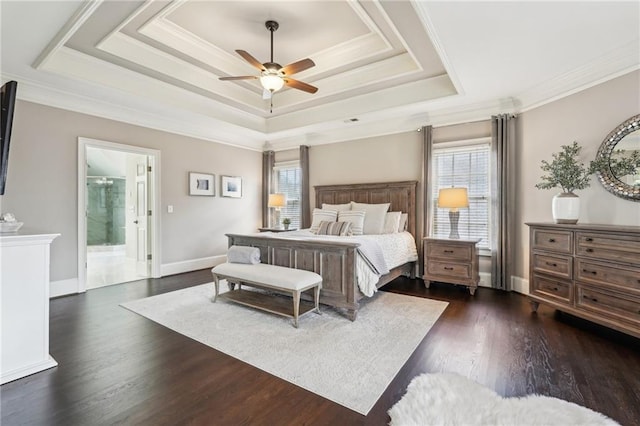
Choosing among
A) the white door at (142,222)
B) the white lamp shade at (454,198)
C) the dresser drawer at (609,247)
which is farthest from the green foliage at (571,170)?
the white door at (142,222)

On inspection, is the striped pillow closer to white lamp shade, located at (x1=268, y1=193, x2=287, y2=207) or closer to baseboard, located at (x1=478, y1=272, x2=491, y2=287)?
white lamp shade, located at (x1=268, y1=193, x2=287, y2=207)

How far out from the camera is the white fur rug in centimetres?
131

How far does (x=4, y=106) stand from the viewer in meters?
2.47

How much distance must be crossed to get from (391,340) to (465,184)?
121 inches

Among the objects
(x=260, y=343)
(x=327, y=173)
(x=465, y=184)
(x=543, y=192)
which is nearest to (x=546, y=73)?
(x=543, y=192)

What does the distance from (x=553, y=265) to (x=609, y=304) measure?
1.88 feet

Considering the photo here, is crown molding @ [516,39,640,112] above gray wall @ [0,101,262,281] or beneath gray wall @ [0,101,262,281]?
above

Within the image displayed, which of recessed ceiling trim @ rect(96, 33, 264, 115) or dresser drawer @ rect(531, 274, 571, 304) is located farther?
recessed ceiling trim @ rect(96, 33, 264, 115)

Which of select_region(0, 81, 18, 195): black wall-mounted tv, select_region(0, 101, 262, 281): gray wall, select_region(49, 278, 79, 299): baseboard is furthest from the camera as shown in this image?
select_region(49, 278, 79, 299): baseboard

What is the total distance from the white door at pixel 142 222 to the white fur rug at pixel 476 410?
508 centimetres

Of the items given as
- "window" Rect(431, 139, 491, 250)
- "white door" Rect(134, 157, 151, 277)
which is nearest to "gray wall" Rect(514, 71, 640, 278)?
"window" Rect(431, 139, 491, 250)

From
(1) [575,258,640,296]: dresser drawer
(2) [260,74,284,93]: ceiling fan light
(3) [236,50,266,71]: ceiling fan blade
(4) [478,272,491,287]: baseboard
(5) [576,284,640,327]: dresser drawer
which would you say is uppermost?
(3) [236,50,266,71]: ceiling fan blade

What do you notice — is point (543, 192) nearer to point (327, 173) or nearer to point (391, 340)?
point (391, 340)

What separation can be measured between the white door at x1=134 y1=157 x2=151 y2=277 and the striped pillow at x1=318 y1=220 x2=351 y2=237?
122 inches
